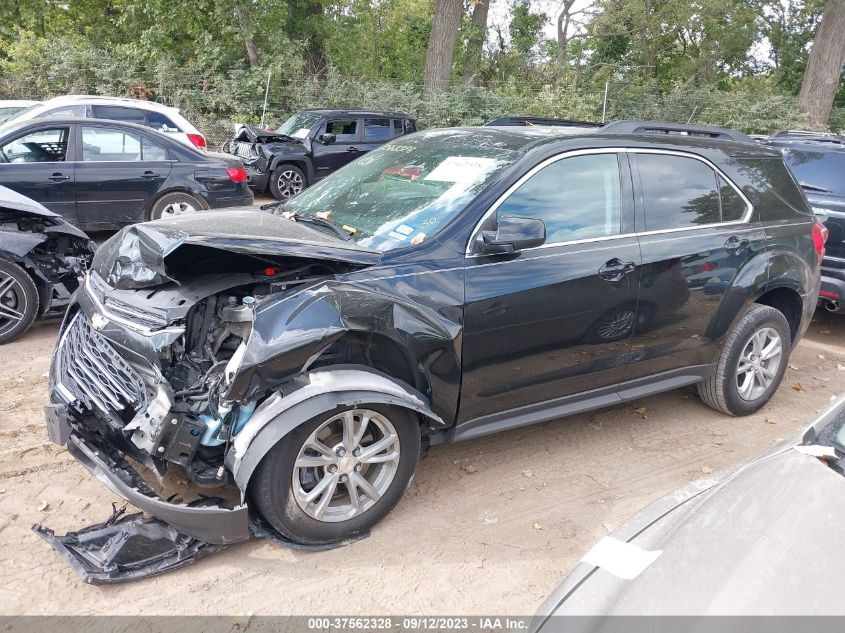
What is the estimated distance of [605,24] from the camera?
31547 millimetres

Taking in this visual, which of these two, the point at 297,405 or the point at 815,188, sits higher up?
the point at 815,188

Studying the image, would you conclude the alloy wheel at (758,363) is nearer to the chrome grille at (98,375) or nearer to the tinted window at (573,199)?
the tinted window at (573,199)

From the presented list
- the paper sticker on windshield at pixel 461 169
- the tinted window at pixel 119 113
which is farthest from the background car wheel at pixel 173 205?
the paper sticker on windshield at pixel 461 169

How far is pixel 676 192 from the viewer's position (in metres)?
4.39

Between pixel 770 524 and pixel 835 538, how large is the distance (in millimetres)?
171

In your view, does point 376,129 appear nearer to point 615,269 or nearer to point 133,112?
point 133,112

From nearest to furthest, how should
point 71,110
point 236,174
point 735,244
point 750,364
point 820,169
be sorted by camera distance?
1. point 735,244
2. point 750,364
3. point 820,169
4. point 236,174
5. point 71,110

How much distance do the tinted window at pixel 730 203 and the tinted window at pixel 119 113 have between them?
981cm

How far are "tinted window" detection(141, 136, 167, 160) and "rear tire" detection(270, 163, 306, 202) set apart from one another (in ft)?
13.5

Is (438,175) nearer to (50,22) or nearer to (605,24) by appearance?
(50,22)

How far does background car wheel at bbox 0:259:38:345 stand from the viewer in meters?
5.48

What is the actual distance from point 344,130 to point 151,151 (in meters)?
Answer: 5.66

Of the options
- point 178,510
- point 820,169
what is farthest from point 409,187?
point 820,169

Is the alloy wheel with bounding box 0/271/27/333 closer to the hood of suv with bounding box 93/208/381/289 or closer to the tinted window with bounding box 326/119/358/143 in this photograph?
the hood of suv with bounding box 93/208/381/289
